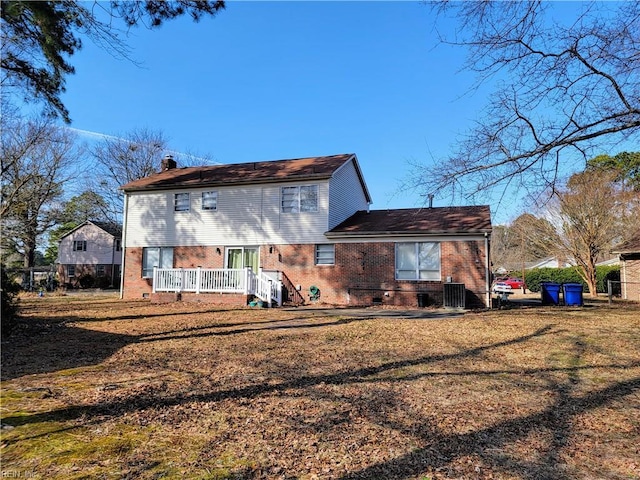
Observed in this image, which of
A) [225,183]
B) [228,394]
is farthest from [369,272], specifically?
[228,394]

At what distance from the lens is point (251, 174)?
19.7 m

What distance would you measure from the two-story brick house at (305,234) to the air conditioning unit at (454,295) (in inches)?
23.6

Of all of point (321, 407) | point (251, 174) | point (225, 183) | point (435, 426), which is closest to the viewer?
point (435, 426)

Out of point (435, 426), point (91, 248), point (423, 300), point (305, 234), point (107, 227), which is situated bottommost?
point (435, 426)

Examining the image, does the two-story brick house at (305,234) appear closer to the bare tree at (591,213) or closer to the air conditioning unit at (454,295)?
the air conditioning unit at (454,295)

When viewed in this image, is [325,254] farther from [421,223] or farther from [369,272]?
[421,223]

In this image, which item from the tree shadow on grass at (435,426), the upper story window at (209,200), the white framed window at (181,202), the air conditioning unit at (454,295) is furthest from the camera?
the white framed window at (181,202)

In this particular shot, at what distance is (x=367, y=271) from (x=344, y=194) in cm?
473

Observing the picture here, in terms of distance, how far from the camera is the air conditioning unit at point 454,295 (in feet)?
48.8

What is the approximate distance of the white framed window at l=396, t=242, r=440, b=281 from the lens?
1609cm

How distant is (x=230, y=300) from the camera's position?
53.5ft

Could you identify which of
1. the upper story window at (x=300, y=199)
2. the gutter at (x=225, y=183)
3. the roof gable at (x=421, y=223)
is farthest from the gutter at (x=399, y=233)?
the gutter at (x=225, y=183)

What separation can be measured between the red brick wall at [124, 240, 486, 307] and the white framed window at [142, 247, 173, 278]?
2.58 metres

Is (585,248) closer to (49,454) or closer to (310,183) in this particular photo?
(310,183)
